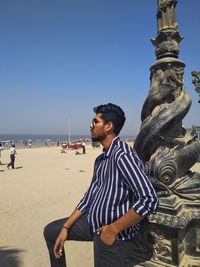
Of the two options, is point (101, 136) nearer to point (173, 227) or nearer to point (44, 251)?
point (173, 227)

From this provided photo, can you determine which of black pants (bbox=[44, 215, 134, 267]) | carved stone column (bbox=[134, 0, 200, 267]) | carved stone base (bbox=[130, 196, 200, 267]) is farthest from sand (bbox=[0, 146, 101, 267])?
black pants (bbox=[44, 215, 134, 267])

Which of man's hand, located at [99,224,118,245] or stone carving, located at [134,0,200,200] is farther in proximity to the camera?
stone carving, located at [134,0,200,200]

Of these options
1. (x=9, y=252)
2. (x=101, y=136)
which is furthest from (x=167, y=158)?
(x=9, y=252)

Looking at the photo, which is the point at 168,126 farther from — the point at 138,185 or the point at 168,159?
the point at 138,185

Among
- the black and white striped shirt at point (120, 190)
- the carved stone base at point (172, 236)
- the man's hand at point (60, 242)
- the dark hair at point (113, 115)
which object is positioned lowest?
the carved stone base at point (172, 236)

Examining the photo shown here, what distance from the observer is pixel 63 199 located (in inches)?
353

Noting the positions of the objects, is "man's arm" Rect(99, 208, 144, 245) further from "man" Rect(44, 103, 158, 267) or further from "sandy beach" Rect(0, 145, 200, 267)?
"sandy beach" Rect(0, 145, 200, 267)

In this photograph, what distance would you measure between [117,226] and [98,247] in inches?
11.6

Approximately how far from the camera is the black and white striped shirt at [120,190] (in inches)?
79.0

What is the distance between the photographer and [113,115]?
2.39m

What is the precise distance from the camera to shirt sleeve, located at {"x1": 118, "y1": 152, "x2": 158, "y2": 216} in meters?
1.99

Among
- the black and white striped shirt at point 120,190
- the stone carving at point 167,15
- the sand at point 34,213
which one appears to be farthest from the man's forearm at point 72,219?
the stone carving at point 167,15

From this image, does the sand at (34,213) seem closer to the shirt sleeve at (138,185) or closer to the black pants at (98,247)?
the black pants at (98,247)

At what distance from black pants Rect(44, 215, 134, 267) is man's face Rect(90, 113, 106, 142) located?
758 mm
